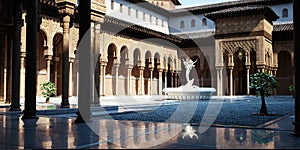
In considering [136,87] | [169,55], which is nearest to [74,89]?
[136,87]

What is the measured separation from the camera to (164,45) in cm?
3183

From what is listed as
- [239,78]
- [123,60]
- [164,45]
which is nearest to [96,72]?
[123,60]

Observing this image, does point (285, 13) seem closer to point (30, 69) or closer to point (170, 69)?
point (170, 69)

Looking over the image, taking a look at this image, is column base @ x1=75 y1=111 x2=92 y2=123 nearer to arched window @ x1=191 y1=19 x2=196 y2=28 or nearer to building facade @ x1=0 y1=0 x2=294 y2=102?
building facade @ x1=0 y1=0 x2=294 y2=102

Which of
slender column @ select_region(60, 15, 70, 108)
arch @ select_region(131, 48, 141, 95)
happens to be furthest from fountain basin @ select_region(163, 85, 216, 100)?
slender column @ select_region(60, 15, 70, 108)

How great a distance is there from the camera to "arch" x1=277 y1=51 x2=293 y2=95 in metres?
30.0

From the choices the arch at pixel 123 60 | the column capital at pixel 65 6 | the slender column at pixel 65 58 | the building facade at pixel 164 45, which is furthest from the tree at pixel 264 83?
the arch at pixel 123 60

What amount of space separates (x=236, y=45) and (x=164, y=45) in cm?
795

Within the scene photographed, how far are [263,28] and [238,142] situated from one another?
22934mm

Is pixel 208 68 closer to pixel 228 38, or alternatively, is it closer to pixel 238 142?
pixel 228 38

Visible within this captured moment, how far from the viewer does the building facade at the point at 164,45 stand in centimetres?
1870

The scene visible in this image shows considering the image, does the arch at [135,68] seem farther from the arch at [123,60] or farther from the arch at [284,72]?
the arch at [284,72]

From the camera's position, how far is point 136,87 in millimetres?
31141

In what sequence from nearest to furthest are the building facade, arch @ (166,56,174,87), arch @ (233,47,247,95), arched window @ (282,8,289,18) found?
the building facade < arched window @ (282,8,289,18) < arch @ (233,47,247,95) < arch @ (166,56,174,87)
